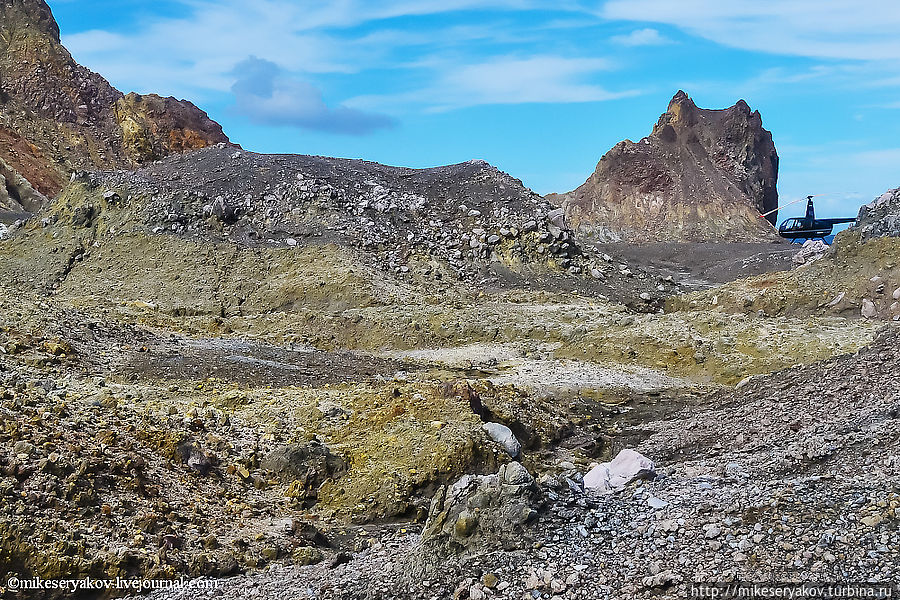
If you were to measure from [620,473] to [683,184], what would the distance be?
57278 mm

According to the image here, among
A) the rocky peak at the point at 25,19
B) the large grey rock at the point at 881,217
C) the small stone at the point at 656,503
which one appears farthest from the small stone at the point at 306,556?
the rocky peak at the point at 25,19

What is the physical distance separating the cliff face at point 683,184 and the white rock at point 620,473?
53.2 metres

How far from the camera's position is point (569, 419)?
12.2m

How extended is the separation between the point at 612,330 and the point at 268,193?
1219 centimetres

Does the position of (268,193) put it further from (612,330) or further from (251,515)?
(251,515)

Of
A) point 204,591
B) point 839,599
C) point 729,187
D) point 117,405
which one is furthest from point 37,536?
point 729,187

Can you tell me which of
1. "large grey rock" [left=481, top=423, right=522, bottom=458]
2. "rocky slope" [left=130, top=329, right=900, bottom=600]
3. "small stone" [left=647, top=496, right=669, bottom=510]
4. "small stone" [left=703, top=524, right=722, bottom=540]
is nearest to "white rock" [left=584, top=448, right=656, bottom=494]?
"rocky slope" [left=130, top=329, right=900, bottom=600]

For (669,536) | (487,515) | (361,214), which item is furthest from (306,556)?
(361,214)

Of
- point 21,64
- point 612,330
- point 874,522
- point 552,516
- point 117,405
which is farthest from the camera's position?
point 21,64

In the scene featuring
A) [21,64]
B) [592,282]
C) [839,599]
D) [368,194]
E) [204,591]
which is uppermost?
[21,64]

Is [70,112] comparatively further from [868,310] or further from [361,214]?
[868,310]

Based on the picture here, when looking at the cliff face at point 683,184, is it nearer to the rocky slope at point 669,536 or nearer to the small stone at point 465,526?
the rocky slope at point 669,536

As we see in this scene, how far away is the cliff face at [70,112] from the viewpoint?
150ft

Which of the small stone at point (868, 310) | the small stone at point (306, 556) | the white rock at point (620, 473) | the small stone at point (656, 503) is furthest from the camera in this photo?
the small stone at point (868, 310)
